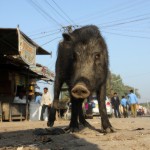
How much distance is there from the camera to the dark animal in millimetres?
7590

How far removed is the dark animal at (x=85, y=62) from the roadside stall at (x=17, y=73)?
603cm

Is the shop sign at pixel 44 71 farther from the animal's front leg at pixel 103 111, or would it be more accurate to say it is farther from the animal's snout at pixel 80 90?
the animal's snout at pixel 80 90

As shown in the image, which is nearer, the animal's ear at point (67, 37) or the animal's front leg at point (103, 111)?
the animal's front leg at point (103, 111)

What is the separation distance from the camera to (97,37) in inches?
323

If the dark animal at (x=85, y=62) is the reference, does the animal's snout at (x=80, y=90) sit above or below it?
below

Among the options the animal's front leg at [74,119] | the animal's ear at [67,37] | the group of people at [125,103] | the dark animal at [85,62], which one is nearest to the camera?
the dark animal at [85,62]

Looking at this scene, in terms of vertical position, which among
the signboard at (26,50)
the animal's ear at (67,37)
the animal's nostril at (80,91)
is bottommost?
the animal's nostril at (80,91)

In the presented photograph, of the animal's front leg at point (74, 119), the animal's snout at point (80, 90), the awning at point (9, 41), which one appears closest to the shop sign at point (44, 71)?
the awning at point (9, 41)

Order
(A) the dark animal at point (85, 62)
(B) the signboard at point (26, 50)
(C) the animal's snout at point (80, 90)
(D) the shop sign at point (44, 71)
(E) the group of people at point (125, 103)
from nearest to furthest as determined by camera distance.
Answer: (C) the animal's snout at point (80, 90) → (A) the dark animal at point (85, 62) → (B) the signboard at point (26, 50) → (D) the shop sign at point (44, 71) → (E) the group of people at point (125, 103)

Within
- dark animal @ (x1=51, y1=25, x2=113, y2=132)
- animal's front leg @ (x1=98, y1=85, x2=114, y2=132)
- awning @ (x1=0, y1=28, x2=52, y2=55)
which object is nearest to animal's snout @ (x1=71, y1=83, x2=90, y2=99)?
dark animal @ (x1=51, y1=25, x2=113, y2=132)

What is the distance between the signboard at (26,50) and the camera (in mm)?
14735

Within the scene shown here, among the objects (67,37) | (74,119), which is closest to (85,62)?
(67,37)

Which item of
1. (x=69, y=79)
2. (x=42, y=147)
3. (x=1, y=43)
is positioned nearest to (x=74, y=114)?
(x=69, y=79)

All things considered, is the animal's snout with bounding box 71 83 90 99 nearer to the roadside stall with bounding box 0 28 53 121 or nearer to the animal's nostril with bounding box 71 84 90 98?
the animal's nostril with bounding box 71 84 90 98
